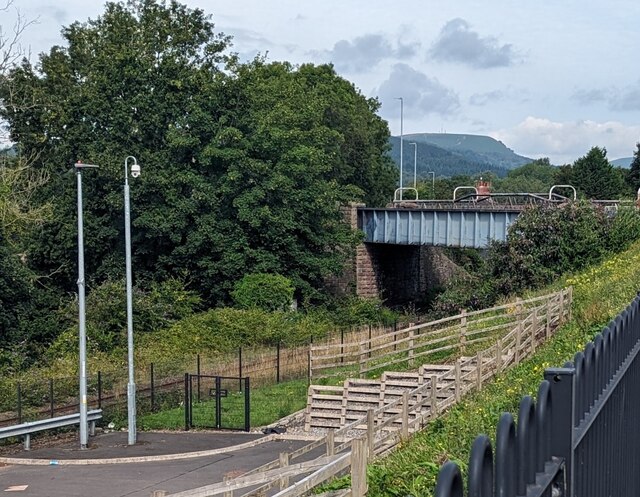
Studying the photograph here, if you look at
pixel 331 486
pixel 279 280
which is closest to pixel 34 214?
pixel 279 280

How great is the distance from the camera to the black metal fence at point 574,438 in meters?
1.94

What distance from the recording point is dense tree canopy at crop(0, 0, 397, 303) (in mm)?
44375

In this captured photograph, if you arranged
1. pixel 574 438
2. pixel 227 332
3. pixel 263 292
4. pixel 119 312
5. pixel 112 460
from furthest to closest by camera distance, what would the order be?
pixel 263 292, pixel 119 312, pixel 227 332, pixel 112 460, pixel 574 438

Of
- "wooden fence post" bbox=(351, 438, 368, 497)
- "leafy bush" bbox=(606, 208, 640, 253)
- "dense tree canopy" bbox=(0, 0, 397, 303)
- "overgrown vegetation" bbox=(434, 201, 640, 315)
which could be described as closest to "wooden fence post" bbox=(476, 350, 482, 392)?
"wooden fence post" bbox=(351, 438, 368, 497)

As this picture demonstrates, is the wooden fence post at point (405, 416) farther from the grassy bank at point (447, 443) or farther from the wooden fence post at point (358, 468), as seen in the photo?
the wooden fence post at point (358, 468)

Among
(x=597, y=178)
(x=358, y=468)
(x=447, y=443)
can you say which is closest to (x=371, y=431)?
(x=447, y=443)

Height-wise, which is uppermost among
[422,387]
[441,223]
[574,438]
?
[441,223]

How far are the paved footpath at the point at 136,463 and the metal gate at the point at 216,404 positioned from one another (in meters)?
0.73

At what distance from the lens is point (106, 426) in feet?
89.9

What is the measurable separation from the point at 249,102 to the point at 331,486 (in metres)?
38.2

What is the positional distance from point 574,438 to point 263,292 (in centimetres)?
4117

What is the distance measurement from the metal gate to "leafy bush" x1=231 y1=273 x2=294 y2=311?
11.4 m

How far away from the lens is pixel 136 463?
21.0 m

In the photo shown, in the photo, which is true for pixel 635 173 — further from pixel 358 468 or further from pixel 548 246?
pixel 358 468
